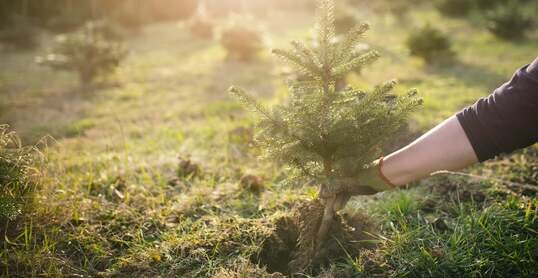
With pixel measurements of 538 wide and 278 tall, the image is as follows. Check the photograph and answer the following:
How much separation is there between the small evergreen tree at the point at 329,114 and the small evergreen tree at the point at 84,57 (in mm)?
5746

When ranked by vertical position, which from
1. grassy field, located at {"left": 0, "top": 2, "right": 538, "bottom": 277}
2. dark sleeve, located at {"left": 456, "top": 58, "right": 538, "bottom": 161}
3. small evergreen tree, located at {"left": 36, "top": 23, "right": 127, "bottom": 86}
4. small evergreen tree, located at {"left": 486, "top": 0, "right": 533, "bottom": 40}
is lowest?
grassy field, located at {"left": 0, "top": 2, "right": 538, "bottom": 277}

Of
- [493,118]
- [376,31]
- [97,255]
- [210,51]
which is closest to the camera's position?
[493,118]

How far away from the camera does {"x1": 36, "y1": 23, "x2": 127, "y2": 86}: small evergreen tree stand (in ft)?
22.2

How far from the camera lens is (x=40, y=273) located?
2.13 metres

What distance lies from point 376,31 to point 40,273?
11190 mm

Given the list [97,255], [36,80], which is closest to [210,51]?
[36,80]

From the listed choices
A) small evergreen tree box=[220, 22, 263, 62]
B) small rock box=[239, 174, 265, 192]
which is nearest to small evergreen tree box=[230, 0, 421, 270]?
small rock box=[239, 174, 265, 192]

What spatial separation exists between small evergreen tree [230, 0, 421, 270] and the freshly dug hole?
1.06ft

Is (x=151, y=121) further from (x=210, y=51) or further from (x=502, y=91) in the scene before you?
(x=210, y=51)

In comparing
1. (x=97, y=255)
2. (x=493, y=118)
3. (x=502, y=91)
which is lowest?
(x=97, y=255)

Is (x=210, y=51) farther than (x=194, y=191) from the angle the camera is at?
Yes

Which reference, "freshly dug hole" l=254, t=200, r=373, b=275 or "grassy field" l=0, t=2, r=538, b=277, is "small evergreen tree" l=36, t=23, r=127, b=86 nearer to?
"grassy field" l=0, t=2, r=538, b=277

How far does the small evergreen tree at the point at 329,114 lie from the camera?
2.01m

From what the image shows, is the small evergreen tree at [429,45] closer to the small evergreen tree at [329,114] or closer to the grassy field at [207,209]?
the grassy field at [207,209]
